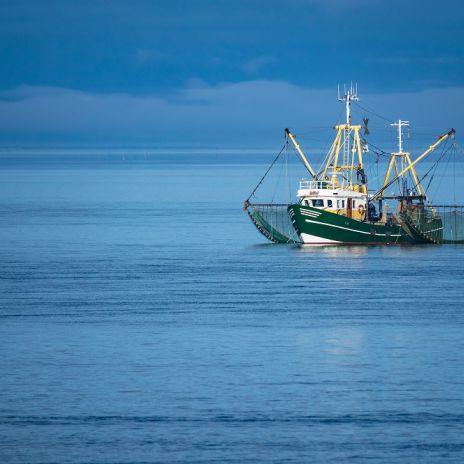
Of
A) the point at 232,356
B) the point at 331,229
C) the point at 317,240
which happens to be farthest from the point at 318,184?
the point at 232,356

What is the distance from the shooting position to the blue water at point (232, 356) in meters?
32.9

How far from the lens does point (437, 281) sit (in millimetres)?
62844

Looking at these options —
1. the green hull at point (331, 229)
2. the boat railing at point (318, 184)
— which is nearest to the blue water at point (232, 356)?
the green hull at point (331, 229)

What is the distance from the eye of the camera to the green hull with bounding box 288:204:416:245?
78812mm

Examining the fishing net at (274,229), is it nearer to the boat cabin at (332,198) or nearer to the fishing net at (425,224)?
the boat cabin at (332,198)

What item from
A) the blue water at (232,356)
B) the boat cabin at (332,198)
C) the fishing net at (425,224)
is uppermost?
the boat cabin at (332,198)

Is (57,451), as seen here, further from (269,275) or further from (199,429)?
(269,275)

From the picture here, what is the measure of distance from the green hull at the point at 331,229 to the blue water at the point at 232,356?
2.05m

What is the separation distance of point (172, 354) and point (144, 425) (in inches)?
355

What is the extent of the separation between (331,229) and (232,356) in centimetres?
3751

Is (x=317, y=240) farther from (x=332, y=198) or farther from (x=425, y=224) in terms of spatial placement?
(x=425, y=224)

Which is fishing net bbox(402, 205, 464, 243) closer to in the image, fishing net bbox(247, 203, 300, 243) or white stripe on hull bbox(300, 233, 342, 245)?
white stripe on hull bbox(300, 233, 342, 245)

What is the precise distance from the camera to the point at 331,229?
261 feet

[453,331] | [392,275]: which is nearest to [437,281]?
[392,275]
